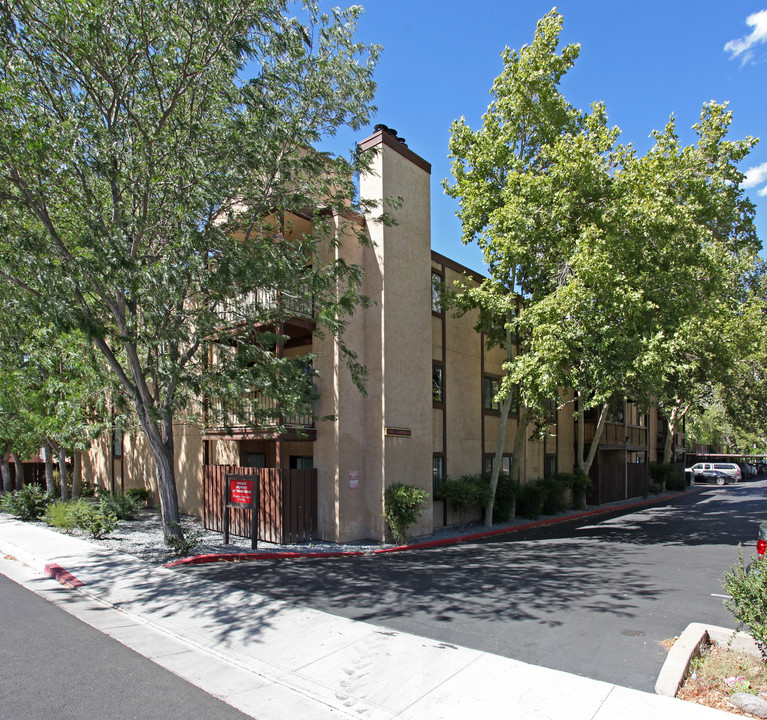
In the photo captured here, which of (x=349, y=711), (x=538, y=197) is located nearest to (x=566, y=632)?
(x=349, y=711)

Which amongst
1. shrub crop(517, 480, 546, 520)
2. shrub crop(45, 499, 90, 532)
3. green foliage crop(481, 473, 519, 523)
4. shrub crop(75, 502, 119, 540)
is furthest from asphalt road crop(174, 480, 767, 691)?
shrub crop(45, 499, 90, 532)

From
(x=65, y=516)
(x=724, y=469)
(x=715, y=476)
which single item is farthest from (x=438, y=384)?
(x=724, y=469)

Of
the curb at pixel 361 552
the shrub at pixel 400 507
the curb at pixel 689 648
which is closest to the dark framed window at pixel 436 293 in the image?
the shrub at pixel 400 507

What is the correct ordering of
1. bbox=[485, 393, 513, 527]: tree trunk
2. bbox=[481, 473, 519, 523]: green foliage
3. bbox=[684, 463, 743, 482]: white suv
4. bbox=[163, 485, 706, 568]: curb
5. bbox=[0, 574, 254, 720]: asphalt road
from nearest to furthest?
1. bbox=[0, 574, 254, 720]: asphalt road
2. bbox=[163, 485, 706, 568]: curb
3. bbox=[485, 393, 513, 527]: tree trunk
4. bbox=[481, 473, 519, 523]: green foliage
5. bbox=[684, 463, 743, 482]: white suv

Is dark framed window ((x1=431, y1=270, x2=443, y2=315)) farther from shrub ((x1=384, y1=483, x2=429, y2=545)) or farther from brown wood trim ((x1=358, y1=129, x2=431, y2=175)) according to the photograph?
shrub ((x1=384, y1=483, x2=429, y2=545))

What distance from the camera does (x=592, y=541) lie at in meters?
16.2

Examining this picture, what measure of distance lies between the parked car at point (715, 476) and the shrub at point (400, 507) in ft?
148

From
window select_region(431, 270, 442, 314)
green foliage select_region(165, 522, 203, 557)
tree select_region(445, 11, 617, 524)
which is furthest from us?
window select_region(431, 270, 442, 314)

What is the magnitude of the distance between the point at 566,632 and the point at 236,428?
10254mm

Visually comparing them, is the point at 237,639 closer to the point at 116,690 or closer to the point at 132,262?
the point at 116,690

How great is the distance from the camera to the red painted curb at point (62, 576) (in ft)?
32.3

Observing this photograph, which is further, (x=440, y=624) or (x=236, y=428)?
(x=236, y=428)

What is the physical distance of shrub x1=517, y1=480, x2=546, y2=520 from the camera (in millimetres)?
21078

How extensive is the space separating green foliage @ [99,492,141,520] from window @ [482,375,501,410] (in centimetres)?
1223
